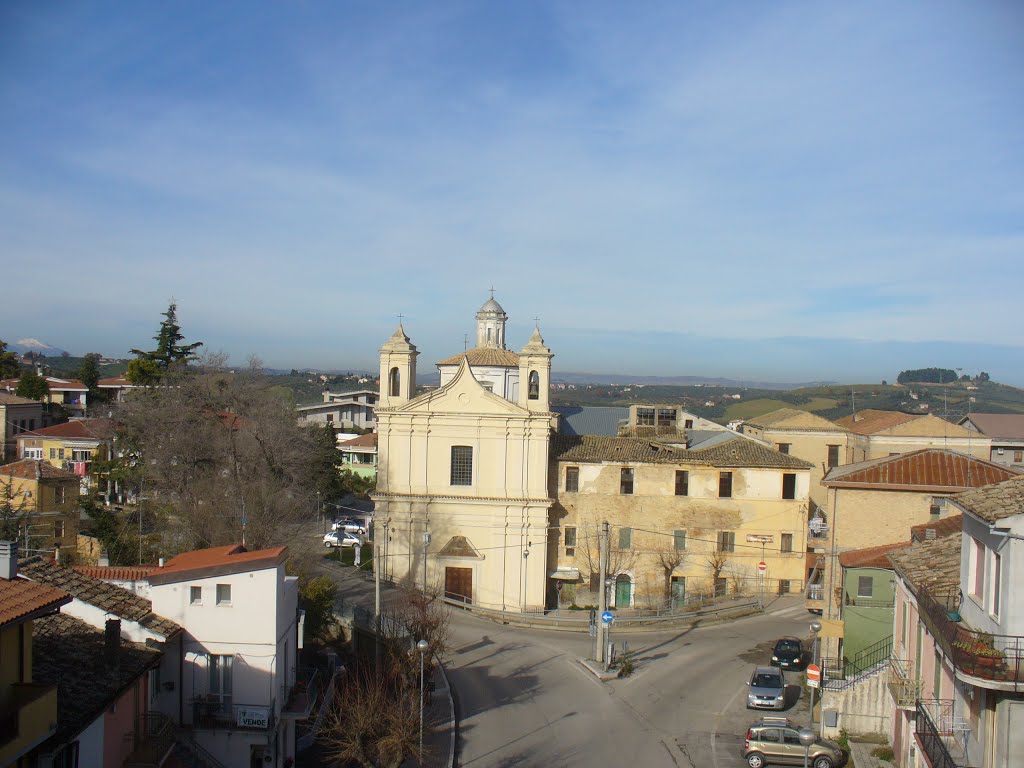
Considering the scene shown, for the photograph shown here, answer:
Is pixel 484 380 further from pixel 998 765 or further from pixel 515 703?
pixel 998 765

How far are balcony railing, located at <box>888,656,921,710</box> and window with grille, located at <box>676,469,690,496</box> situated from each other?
2001 centimetres

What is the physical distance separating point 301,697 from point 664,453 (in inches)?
944

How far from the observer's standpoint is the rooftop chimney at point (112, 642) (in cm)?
1709

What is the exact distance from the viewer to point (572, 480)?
4184cm

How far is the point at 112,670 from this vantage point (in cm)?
1702

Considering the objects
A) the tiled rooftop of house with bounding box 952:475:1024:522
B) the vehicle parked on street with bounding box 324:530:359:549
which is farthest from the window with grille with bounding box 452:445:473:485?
the tiled rooftop of house with bounding box 952:475:1024:522

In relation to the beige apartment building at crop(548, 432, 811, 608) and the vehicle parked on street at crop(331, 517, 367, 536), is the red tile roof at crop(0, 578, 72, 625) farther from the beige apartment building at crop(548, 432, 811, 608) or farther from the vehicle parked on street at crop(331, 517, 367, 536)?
the vehicle parked on street at crop(331, 517, 367, 536)

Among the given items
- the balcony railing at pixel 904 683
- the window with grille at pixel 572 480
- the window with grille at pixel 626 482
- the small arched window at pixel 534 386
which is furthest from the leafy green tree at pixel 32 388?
the balcony railing at pixel 904 683

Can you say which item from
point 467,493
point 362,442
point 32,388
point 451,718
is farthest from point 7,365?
point 451,718

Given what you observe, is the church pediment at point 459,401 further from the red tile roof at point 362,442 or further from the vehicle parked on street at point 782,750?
the red tile roof at point 362,442

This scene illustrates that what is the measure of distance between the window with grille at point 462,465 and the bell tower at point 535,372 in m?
3.47

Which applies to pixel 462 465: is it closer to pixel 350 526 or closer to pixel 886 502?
pixel 350 526

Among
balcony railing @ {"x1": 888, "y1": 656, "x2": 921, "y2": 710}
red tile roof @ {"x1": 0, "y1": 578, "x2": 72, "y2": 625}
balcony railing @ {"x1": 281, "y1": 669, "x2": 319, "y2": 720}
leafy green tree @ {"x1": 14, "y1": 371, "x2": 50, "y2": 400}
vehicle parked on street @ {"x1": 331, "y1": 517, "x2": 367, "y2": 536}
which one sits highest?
leafy green tree @ {"x1": 14, "y1": 371, "x2": 50, "y2": 400}

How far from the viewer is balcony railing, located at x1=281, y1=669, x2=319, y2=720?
2112 cm
